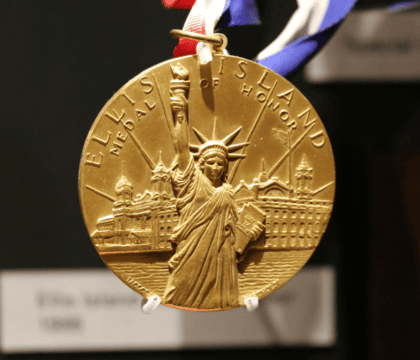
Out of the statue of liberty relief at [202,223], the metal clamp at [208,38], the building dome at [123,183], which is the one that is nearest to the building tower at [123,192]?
the building dome at [123,183]

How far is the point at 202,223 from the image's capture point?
1.03 meters

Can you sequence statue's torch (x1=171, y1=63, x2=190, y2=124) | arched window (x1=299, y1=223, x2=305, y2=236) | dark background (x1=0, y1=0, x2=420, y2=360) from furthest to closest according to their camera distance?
dark background (x1=0, y1=0, x2=420, y2=360) → arched window (x1=299, y1=223, x2=305, y2=236) → statue's torch (x1=171, y1=63, x2=190, y2=124)

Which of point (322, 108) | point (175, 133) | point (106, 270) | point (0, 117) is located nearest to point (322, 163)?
point (175, 133)

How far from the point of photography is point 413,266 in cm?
148

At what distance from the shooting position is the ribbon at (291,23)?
1.14m

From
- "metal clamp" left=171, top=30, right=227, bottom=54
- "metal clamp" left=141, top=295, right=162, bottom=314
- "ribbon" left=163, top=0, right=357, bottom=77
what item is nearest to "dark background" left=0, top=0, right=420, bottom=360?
"ribbon" left=163, top=0, right=357, bottom=77

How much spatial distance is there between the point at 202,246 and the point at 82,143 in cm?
70

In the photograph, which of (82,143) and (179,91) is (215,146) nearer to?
(179,91)

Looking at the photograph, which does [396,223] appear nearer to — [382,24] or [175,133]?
[382,24]

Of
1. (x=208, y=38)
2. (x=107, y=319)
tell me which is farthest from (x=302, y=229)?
(x=107, y=319)

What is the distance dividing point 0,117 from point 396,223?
1.47 metres

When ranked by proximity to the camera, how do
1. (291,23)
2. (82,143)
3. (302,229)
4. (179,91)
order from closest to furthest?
(179,91), (302,229), (291,23), (82,143)

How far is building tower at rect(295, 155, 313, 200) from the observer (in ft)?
3.54

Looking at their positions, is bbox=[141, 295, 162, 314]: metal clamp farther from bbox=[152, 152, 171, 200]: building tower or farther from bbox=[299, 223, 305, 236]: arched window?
bbox=[299, 223, 305, 236]: arched window
